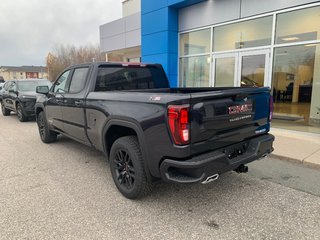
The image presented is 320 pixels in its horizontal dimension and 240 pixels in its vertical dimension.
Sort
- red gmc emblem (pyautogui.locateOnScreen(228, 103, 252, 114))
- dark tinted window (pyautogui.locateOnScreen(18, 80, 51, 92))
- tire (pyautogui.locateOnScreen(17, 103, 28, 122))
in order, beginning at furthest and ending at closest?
dark tinted window (pyautogui.locateOnScreen(18, 80, 51, 92)), tire (pyautogui.locateOnScreen(17, 103, 28, 122)), red gmc emblem (pyautogui.locateOnScreen(228, 103, 252, 114))

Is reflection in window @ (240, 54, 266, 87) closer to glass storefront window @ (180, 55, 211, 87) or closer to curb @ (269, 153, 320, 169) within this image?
glass storefront window @ (180, 55, 211, 87)

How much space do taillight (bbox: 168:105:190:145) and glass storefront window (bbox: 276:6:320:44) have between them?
6.08 metres

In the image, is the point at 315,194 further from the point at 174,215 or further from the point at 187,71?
the point at 187,71

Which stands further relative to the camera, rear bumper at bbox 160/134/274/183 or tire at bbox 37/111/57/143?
tire at bbox 37/111/57/143

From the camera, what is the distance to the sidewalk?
4.89m

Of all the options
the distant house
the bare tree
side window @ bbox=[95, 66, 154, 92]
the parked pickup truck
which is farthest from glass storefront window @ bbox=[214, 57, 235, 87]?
the distant house

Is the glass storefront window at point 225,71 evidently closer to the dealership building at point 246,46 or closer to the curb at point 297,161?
the dealership building at point 246,46

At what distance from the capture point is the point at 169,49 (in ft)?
33.1

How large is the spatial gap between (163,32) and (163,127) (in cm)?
806

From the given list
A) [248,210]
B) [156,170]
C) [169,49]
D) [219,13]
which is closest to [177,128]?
[156,170]

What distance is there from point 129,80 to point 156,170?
2.16m

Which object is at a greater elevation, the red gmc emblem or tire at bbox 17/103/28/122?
the red gmc emblem

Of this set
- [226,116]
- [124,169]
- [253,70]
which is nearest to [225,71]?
[253,70]

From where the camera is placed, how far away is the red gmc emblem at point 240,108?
3043 mm
